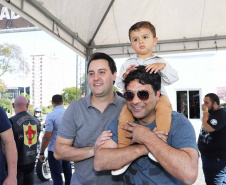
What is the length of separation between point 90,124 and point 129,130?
0.51 metres

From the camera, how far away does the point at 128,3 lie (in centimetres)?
505

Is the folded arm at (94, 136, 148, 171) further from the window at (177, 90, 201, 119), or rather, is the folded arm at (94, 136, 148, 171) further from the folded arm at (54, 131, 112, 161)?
the window at (177, 90, 201, 119)

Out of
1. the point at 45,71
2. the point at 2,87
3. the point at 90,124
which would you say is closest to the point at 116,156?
the point at 90,124

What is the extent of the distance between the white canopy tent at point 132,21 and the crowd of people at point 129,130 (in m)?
2.64

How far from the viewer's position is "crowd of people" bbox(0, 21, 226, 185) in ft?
4.24

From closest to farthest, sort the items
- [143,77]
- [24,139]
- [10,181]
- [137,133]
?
[137,133] → [143,77] → [10,181] → [24,139]

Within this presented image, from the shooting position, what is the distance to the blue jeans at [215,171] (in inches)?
138

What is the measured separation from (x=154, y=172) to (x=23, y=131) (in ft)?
8.99

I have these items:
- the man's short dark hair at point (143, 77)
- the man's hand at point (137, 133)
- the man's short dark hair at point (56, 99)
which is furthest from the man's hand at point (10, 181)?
the man's short dark hair at point (56, 99)

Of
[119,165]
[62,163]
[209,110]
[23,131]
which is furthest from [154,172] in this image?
[62,163]

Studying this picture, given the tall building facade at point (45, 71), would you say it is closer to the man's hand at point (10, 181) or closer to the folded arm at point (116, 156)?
the man's hand at point (10, 181)

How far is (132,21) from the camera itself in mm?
5496

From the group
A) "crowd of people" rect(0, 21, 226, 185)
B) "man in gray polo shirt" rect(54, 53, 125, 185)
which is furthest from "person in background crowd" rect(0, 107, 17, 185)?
"man in gray polo shirt" rect(54, 53, 125, 185)

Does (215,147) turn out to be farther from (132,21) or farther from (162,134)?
(132,21)
